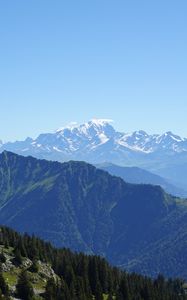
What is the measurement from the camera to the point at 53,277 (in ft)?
422

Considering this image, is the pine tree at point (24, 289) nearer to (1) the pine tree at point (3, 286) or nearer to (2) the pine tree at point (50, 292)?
(2) the pine tree at point (50, 292)

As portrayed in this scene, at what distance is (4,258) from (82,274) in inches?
954

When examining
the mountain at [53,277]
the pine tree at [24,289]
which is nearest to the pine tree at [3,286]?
the mountain at [53,277]

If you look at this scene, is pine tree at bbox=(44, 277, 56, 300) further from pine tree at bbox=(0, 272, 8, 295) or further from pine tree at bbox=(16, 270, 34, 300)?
pine tree at bbox=(0, 272, 8, 295)

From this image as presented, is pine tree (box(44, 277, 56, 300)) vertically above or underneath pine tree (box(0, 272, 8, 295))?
underneath

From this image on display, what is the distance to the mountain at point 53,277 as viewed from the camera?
109375 millimetres

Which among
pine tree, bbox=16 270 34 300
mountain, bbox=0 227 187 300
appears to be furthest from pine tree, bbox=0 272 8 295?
pine tree, bbox=16 270 34 300

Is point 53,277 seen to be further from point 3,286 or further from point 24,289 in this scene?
point 3,286

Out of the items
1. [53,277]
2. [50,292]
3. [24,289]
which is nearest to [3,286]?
[24,289]

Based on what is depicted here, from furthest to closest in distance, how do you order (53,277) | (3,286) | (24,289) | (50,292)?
(53,277) → (50,292) → (24,289) → (3,286)

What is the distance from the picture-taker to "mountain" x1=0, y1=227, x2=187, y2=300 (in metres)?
109

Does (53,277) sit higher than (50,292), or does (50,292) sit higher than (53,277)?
(53,277)

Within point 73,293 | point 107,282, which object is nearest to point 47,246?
point 107,282

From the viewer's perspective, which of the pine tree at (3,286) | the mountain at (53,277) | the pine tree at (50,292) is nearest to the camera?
the pine tree at (3,286)
